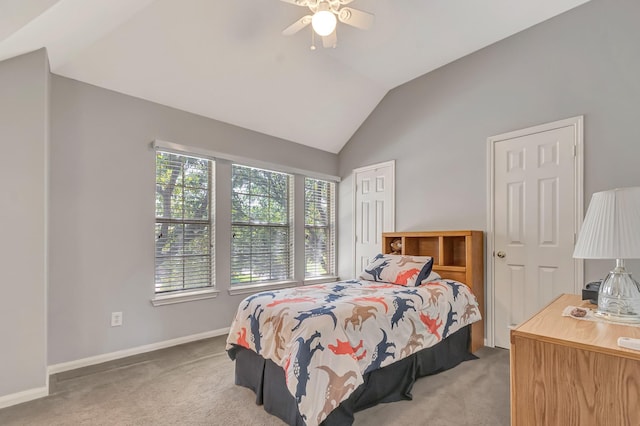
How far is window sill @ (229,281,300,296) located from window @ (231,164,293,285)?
0.07m

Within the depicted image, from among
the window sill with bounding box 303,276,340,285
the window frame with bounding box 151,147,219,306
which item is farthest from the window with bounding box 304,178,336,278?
the window frame with bounding box 151,147,219,306

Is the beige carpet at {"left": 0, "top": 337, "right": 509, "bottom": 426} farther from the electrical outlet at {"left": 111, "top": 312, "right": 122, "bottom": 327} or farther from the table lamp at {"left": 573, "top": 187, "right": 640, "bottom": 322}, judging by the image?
the table lamp at {"left": 573, "top": 187, "right": 640, "bottom": 322}

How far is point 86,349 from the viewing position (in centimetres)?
285

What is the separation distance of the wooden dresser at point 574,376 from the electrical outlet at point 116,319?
311 centimetres

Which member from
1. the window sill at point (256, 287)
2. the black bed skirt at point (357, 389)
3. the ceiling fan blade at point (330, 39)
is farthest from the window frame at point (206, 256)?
the ceiling fan blade at point (330, 39)

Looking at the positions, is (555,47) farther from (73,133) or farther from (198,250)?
(73,133)

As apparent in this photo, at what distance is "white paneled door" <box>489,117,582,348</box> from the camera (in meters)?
2.87

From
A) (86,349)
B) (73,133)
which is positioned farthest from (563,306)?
(73,133)

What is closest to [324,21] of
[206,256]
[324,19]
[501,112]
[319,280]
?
[324,19]

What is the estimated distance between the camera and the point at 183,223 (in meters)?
3.46

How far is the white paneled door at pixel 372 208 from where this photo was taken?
4.33 m

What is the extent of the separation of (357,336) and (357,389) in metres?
0.35

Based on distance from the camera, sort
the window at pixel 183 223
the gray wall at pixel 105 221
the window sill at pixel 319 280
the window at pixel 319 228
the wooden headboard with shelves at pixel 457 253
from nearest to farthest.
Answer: the gray wall at pixel 105 221 < the wooden headboard with shelves at pixel 457 253 < the window at pixel 183 223 < the window sill at pixel 319 280 < the window at pixel 319 228

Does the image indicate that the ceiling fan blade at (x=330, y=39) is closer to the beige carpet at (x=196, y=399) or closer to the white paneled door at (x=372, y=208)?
the white paneled door at (x=372, y=208)
